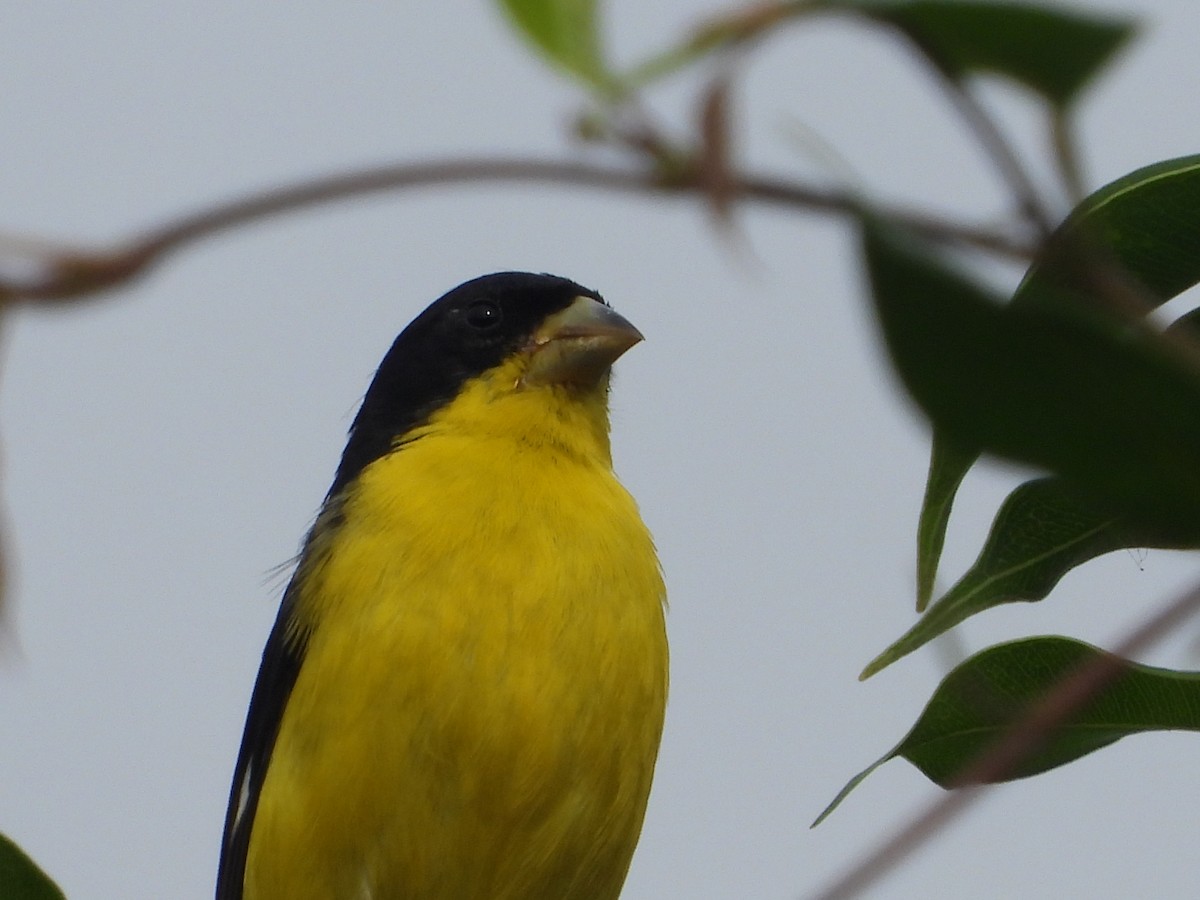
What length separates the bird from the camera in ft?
12.3

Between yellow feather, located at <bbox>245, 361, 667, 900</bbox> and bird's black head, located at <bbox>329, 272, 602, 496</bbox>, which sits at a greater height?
bird's black head, located at <bbox>329, 272, 602, 496</bbox>

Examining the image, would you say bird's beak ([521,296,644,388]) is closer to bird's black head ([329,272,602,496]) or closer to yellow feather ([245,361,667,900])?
bird's black head ([329,272,602,496])

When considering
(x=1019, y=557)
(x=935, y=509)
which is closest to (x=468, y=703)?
(x=1019, y=557)

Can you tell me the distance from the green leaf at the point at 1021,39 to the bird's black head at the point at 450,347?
144 inches

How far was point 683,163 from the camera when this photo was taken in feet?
2.86

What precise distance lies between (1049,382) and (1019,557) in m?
0.94

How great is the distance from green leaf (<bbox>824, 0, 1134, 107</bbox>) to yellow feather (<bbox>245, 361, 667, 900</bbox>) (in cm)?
296

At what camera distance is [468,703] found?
3.74m

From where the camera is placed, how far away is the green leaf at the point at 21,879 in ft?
6.97

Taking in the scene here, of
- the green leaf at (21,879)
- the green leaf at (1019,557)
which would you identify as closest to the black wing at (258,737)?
the green leaf at (21,879)

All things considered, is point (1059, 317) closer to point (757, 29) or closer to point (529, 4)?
point (757, 29)

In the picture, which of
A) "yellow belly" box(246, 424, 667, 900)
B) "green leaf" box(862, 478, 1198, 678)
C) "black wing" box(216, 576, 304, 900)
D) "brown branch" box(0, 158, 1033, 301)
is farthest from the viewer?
"black wing" box(216, 576, 304, 900)

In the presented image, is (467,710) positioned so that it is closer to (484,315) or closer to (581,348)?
(581,348)

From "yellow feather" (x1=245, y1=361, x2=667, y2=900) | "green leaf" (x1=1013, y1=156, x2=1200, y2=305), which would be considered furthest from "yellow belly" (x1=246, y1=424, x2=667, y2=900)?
"green leaf" (x1=1013, y1=156, x2=1200, y2=305)
